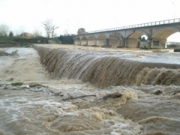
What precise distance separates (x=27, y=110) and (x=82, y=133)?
1.84 metres

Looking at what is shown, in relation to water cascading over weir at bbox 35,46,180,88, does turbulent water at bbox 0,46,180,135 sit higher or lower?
lower

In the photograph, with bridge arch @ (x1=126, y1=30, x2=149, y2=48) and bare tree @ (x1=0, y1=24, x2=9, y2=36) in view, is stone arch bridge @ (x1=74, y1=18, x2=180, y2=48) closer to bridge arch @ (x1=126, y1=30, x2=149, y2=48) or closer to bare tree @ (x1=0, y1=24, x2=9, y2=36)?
bridge arch @ (x1=126, y1=30, x2=149, y2=48)

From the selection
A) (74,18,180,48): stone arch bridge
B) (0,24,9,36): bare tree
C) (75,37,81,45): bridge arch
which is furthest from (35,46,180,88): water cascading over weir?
(0,24,9,36): bare tree

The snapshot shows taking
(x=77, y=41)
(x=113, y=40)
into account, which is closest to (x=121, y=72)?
(x=113, y=40)

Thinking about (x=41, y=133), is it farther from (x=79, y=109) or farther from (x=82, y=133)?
(x=79, y=109)

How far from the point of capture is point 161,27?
108 ft

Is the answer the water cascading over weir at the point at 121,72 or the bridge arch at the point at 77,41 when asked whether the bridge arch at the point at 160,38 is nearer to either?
the water cascading over weir at the point at 121,72

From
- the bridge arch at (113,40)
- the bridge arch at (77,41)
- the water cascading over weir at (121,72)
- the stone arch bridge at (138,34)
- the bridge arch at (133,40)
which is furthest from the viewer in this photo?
the bridge arch at (77,41)

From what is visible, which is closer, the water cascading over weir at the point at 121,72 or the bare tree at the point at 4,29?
the water cascading over weir at the point at 121,72

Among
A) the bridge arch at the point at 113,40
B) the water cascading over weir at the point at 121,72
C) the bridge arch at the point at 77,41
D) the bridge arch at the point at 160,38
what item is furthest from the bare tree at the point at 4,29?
the water cascading over weir at the point at 121,72

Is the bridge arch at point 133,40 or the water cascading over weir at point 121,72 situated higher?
the bridge arch at point 133,40

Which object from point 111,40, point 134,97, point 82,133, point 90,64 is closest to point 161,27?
point 111,40

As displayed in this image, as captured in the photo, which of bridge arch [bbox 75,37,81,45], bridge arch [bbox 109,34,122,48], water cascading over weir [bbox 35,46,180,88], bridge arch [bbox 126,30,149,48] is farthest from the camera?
bridge arch [bbox 75,37,81,45]

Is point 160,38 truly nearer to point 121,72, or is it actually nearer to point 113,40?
point 113,40
